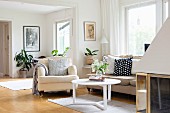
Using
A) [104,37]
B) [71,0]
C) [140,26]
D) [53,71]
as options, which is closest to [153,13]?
[140,26]

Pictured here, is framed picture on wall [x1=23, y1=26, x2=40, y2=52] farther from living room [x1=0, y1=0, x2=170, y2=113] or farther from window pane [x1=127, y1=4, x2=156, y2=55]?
window pane [x1=127, y1=4, x2=156, y2=55]

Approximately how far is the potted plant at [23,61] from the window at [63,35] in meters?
1.25

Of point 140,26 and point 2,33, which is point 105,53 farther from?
point 2,33

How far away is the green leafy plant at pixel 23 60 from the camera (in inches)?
377

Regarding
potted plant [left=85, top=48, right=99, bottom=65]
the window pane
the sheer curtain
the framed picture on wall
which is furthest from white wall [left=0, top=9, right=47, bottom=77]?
the window pane

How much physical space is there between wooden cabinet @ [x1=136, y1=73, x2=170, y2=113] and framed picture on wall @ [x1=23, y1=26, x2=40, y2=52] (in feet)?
27.4

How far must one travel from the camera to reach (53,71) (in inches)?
236

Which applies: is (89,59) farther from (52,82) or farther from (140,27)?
(52,82)

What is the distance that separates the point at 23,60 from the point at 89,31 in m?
3.48

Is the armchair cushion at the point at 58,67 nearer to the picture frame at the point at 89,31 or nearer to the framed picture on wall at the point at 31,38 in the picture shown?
the picture frame at the point at 89,31

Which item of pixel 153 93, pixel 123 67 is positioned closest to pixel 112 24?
pixel 123 67

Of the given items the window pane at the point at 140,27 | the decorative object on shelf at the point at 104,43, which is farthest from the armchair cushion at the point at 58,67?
the window pane at the point at 140,27

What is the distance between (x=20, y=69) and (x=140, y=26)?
17.3 feet

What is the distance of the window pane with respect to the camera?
20.9 ft
